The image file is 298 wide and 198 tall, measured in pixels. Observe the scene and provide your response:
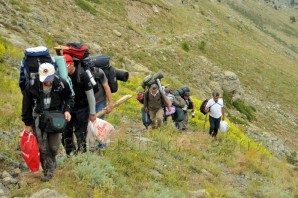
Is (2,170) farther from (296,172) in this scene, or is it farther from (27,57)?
(296,172)

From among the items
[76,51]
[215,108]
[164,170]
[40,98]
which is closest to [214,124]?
[215,108]

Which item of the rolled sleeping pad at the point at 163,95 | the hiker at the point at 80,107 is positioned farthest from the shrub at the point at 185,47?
the hiker at the point at 80,107

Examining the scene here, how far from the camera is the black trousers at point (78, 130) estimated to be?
6.18 meters

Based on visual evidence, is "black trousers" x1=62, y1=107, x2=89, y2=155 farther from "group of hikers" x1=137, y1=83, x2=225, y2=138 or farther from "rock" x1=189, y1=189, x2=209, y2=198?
"group of hikers" x1=137, y1=83, x2=225, y2=138

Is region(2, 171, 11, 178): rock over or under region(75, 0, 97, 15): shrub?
over

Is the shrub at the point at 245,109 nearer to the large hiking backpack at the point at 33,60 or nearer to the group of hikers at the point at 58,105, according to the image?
the group of hikers at the point at 58,105

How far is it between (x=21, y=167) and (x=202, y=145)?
5797mm

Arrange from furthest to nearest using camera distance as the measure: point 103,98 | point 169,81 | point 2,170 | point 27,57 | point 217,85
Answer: point 217,85 → point 169,81 → point 103,98 → point 2,170 → point 27,57

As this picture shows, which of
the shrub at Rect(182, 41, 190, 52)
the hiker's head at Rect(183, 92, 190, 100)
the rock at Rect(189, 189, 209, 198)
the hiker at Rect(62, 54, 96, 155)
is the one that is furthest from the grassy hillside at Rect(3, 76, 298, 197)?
the shrub at Rect(182, 41, 190, 52)

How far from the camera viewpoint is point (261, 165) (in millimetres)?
10273

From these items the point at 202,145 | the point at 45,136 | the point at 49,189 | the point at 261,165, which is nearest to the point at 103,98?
the point at 45,136

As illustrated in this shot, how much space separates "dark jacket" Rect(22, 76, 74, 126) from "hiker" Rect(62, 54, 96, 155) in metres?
0.57

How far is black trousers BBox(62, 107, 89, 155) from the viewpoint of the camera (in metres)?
6.18

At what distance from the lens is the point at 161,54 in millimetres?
28906
